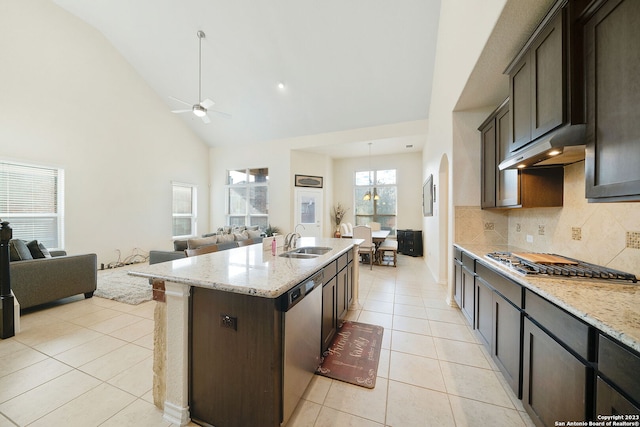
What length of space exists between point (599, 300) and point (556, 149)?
2.95 feet

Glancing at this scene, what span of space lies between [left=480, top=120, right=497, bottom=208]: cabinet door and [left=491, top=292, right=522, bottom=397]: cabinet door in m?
1.30

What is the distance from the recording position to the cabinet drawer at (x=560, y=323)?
0.96 metres

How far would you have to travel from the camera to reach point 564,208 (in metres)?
2.04

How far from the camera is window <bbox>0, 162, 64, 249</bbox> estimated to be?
3979mm

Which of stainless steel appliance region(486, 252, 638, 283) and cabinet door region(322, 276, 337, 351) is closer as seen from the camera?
stainless steel appliance region(486, 252, 638, 283)

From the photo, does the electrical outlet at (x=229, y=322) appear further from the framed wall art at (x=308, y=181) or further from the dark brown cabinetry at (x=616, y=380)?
the framed wall art at (x=308, y=181)

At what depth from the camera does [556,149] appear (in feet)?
4.75

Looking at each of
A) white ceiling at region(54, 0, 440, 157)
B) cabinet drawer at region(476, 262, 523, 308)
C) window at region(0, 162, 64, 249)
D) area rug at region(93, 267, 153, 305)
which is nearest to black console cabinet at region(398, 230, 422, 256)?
white ceiling at region(54, 0, 440, 157)

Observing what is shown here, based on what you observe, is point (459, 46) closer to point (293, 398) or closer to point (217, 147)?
point (293, 398)

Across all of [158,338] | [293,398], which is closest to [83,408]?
[158,338]

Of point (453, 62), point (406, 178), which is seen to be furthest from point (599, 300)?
point (406, 178)

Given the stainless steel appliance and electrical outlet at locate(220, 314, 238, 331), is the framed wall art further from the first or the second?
electrical outlet at locate(220, 314, 238, 331)

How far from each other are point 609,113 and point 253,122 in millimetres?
6721

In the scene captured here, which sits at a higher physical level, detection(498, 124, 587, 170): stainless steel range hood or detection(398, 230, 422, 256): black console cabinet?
detection(498, 124, 587, 170): stainless steel range hood
